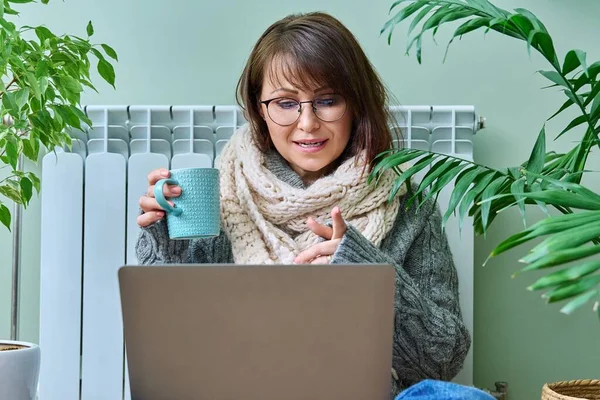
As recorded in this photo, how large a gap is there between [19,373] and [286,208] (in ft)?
1.71

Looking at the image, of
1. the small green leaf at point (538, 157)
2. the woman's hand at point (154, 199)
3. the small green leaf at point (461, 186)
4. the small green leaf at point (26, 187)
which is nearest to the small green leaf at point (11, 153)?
the small green leaf at point (26, 187)

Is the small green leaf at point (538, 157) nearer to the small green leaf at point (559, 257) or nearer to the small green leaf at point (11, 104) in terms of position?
the small green leaf at point (559, 257)

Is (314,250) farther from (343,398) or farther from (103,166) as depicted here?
(103,166)

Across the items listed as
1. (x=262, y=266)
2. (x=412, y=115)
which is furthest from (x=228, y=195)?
(x=262, y=266)

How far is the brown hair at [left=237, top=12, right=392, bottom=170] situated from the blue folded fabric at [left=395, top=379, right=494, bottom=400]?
0.61 meters

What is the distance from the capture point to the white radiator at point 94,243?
1676 millimetres

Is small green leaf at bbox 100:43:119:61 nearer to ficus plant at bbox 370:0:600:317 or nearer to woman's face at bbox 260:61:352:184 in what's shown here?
woman's face at bbox 260:61:352:184

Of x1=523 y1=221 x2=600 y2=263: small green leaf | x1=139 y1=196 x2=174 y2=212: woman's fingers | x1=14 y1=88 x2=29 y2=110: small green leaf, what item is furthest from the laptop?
x1=14 y1=88 x2=29 y2=110: small green leaf

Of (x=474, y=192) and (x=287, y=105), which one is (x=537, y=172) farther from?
(x=287, y=105)

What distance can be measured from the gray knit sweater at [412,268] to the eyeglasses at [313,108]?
106mm

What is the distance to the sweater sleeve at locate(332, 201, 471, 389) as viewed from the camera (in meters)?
1.28

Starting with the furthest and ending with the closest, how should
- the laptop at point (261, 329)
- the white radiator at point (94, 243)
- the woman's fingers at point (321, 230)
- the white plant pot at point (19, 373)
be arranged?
the white radiator at point (94, 243) → the woman's fingers at point (321, 230) → the white plant pot at point (19, 373) → the laptop at point (261, 329)

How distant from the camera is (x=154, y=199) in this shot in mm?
1266

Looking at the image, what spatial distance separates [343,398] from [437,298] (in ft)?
1.86
